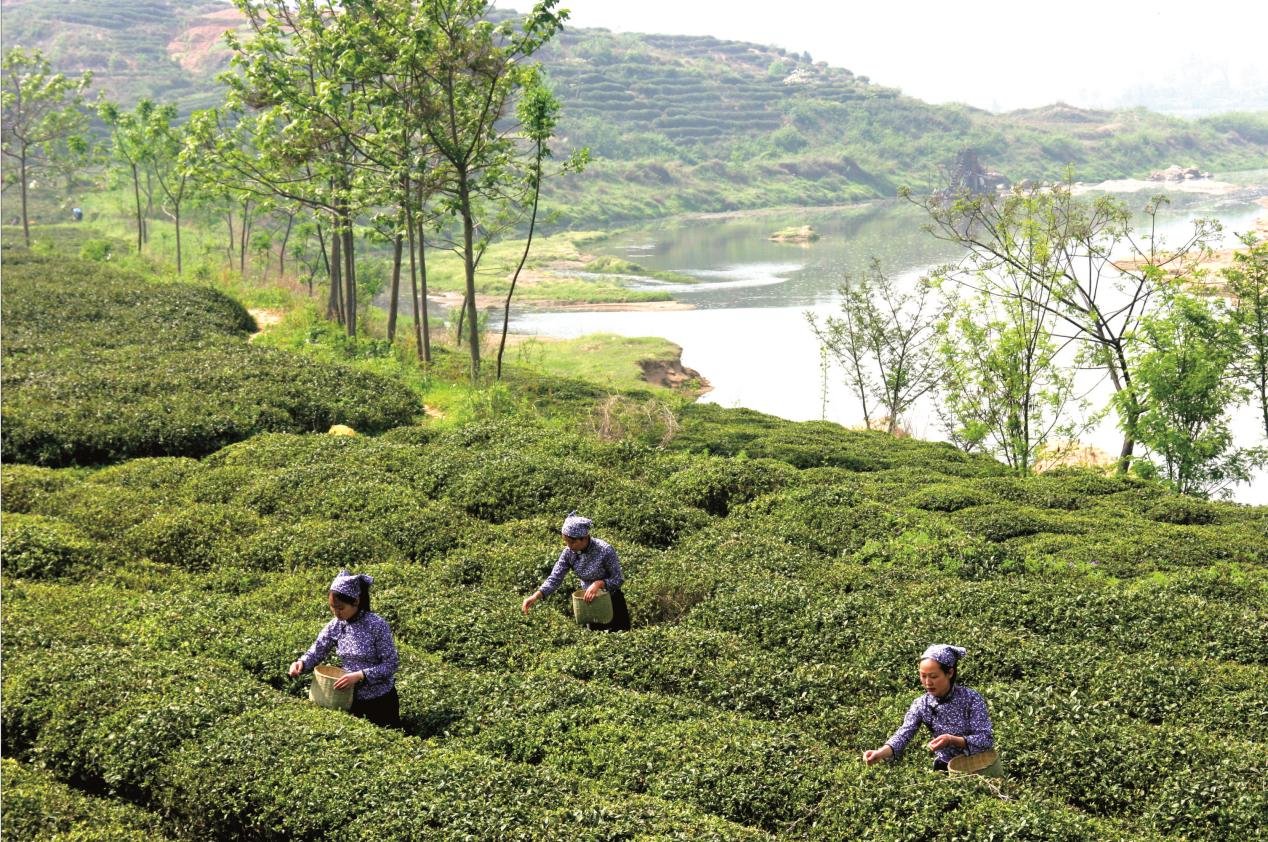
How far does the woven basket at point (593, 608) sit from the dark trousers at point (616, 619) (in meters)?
0.06

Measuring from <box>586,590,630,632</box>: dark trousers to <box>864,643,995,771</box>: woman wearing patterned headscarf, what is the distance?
4.26 meters

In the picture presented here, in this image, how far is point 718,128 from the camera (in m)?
173

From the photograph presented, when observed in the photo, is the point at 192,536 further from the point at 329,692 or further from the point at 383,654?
the point at 383,654

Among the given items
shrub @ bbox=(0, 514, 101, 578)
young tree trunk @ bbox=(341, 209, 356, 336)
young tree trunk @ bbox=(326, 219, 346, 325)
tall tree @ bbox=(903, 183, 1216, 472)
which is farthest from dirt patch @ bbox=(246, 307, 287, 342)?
tall tree @ bbox=(903, 183, 1216, 472)

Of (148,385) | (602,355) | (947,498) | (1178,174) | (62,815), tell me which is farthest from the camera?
(1178,174)

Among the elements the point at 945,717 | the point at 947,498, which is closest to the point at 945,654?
the point at 945,717

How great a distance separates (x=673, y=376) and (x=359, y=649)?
41.8m

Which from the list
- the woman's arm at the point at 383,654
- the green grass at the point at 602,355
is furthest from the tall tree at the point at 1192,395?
the woman's arm at the point at 383,654

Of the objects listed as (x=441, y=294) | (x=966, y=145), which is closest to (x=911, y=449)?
(x=441, y=294)

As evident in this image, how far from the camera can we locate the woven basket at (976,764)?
25.5 ft

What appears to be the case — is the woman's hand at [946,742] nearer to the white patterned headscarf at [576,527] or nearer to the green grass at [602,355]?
the white patterned headscarf at [576,527]

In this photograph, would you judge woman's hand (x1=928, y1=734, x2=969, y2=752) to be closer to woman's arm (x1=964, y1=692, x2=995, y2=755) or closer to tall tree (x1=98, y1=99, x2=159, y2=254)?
woman's arm (x1=964, y1=692, x2=995, y2=755)

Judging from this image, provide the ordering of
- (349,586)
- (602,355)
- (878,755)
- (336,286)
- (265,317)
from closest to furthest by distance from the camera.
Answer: (878,755)
(349,586)
(336,286)
(265,317)
(602,355)

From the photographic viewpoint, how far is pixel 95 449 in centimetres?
1952
